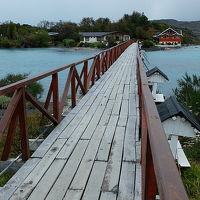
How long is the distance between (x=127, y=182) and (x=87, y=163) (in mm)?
578

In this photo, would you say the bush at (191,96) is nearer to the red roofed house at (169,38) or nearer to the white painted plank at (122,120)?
the white painted plank at (122,120)

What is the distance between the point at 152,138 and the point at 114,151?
2011 millimetres

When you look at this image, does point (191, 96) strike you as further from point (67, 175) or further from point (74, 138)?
point (67, 175)

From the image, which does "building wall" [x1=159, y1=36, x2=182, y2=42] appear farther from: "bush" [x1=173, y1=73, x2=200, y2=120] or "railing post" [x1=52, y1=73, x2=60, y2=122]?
"railing post" [x1=52, y1=73, x2=60, y2=122]

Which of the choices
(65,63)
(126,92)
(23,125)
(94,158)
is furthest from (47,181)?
(65,63)

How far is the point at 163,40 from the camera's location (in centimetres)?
8212

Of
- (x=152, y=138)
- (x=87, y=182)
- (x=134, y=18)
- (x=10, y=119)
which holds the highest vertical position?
(x=134, y=18)

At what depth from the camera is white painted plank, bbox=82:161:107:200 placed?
2597 mm

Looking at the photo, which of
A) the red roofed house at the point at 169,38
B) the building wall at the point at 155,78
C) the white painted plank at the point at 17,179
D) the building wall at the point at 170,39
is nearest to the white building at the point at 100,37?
the red roofed house at the point at 169,38

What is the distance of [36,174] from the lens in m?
2.99

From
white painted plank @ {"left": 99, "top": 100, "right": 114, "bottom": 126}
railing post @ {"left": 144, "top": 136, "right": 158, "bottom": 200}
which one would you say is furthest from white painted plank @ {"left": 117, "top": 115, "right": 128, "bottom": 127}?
railing post @ {"left": 144, "top": 136, "right": 158, "bottom": 200}

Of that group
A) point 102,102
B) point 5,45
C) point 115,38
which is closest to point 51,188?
point 102,102

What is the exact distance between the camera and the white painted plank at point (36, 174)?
2.63 m

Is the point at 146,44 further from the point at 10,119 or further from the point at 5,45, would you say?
the point at 10,119
